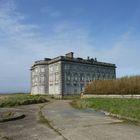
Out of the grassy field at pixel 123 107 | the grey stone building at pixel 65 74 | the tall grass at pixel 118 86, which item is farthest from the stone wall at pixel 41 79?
the grassy field at pixel 123 107

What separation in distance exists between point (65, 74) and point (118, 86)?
4297cm

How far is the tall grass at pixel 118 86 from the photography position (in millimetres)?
28248

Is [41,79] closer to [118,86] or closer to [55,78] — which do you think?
Result: [55,78]

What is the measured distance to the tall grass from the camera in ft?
92.7

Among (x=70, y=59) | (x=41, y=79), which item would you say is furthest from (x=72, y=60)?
(x=41, y=79)

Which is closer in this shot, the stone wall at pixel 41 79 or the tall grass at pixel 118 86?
the tall grass at pixel 118 86

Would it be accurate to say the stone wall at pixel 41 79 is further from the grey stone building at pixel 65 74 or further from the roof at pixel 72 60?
the roof at pixel 72 60

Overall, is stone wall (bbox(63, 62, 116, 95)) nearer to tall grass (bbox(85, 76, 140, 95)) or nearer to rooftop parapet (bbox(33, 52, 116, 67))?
rooftop parapet (bbox(33, 52, 116, 67))

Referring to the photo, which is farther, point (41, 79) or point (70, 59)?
point (41, 79)

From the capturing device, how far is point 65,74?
73.1 meters

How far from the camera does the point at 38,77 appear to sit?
79.6m

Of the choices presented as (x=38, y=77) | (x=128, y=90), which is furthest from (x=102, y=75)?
(x=128, y=90)

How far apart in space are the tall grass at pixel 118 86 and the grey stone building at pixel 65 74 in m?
36.0

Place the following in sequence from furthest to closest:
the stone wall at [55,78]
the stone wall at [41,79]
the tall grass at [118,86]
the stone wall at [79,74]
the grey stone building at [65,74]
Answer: the stone wall at [41,79] < the stone wall at [79,74] < the grey stone building at [65,74] < the stone wall at [55,78] < the tall grass at [118,86]
